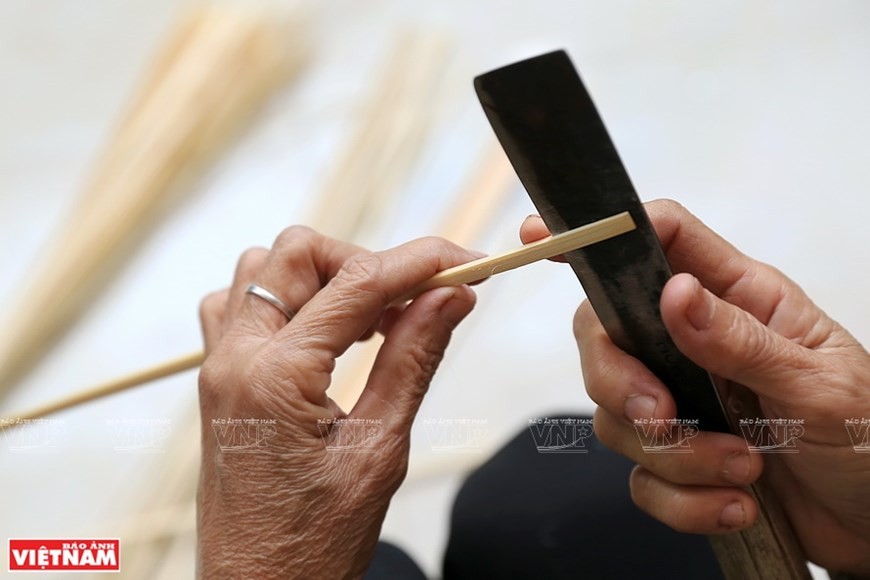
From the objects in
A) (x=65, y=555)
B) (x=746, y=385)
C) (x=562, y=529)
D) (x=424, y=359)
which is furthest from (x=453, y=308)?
(x=65, y=555)

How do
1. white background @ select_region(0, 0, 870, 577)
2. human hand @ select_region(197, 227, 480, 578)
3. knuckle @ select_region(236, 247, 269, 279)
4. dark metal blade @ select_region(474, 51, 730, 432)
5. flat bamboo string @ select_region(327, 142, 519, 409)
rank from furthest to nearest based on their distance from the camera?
flat bamboo string @ select_region(327, 142, 519, 409) → white background @ select_region(0, 0, 870, 577) → knuckle @ select_region(236, 247, 269, 279) → human hand @ select_region(197, 227, 480, 578) → dark metal blade @ select_region(474, 51, 730, 432)

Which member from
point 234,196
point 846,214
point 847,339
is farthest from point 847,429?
point 234,196

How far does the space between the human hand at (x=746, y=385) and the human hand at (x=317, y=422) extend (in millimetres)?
140

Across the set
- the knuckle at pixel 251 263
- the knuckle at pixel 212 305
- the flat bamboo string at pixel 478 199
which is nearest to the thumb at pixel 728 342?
the knuckle at pixel 251 263

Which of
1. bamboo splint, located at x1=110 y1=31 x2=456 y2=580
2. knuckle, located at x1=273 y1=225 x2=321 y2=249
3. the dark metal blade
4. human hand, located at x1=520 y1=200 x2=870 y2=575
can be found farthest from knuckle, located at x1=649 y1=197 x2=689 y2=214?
bamboo splint, located at x1=110 y1=31 x2=456 y2=580

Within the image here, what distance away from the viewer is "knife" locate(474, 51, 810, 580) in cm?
56

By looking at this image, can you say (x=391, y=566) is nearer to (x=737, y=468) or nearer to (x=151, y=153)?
(x=737, y=468)

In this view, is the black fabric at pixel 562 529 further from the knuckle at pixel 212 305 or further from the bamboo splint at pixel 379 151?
the bamboo splint at pixel 379 151

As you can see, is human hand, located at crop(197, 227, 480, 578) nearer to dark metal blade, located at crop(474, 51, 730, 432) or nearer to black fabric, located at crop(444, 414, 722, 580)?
dark metal blade, located at crop(474, 51, 730, 432)

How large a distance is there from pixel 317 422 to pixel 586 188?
31cm

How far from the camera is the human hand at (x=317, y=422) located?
0.66m

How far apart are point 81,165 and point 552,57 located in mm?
1636

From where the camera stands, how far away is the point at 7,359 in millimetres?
1460

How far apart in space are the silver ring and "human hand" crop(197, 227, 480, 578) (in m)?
0.04
